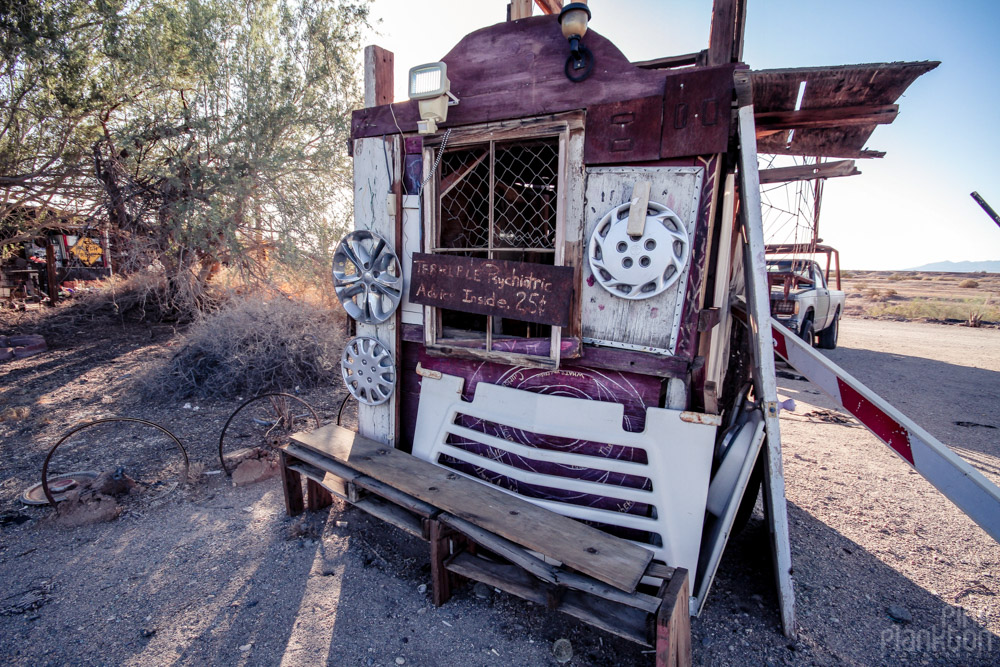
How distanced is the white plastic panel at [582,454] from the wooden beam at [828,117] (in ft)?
5.74

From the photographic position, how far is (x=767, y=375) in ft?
8.40

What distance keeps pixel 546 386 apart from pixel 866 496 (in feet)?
10.2

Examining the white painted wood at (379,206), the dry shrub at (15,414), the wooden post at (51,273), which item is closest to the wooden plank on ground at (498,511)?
the white painted wood at (379,206)

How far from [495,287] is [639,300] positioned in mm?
881

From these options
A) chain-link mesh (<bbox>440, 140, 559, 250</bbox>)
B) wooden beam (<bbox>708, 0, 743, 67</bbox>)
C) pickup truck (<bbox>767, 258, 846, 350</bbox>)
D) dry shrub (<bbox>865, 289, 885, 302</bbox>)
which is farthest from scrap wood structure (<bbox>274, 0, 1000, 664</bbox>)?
dry shrub (<bbox>865, 289, 885, 302</bbox>)

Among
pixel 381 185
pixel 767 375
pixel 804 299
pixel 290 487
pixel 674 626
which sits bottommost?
pixel 290 487

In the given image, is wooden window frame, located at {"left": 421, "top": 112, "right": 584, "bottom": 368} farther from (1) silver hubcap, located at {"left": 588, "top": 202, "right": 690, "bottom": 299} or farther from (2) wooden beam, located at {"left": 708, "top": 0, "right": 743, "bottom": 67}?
(2) wooden beam, located at {"left": 708, "top": 0, "right": 743, "bottom": 67}

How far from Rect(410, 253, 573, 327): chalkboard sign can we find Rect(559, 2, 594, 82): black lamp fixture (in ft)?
3.77

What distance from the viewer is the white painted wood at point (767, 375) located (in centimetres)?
249

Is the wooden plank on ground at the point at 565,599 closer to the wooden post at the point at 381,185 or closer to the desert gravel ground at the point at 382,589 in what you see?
the desert gravel ground at the point at 382,589

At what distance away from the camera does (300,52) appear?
9289mm

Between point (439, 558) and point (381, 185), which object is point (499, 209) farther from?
point (439, 558)

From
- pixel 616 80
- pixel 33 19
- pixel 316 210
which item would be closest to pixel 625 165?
pixel 616 80

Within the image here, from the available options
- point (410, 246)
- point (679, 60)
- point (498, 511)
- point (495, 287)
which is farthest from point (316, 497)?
point (679, 60)
